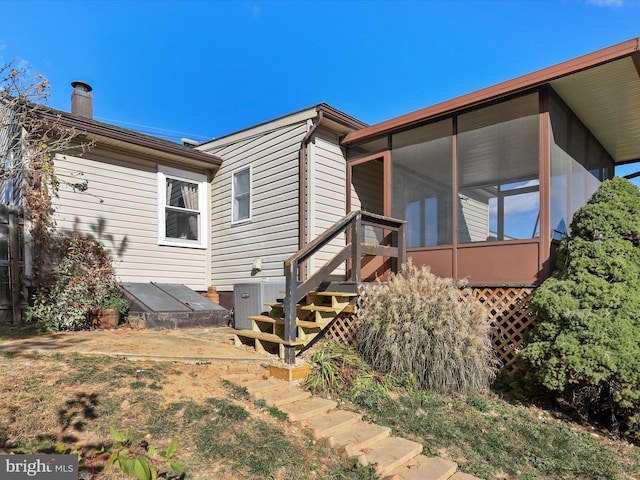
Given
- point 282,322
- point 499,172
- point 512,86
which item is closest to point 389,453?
point 282,322

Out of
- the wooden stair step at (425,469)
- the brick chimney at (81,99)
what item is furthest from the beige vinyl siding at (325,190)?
the brick chimney at (81,99)

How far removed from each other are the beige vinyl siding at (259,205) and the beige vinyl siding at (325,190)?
379mm

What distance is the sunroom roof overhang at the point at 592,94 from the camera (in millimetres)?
4454

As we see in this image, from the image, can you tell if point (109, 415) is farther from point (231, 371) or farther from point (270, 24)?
point (270, 24)

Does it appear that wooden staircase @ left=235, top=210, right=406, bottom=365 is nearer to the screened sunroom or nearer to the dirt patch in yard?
the screened sunroom

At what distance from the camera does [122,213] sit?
7.48 m

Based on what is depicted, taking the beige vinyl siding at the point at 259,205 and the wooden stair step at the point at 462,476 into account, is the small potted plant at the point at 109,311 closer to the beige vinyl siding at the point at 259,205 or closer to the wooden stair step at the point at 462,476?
the beige vinyl siding at the point at 259,205

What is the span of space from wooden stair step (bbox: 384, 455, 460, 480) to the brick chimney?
929 cm

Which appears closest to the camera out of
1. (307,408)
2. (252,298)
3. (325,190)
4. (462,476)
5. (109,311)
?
Answer: (462,476)

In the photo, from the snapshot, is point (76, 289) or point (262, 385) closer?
point (262, 385)

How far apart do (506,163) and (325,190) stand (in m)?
2.98

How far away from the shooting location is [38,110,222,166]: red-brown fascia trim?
6.49 metres

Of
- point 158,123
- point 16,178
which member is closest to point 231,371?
point 16,178

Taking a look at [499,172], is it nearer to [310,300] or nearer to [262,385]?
[310,300]
